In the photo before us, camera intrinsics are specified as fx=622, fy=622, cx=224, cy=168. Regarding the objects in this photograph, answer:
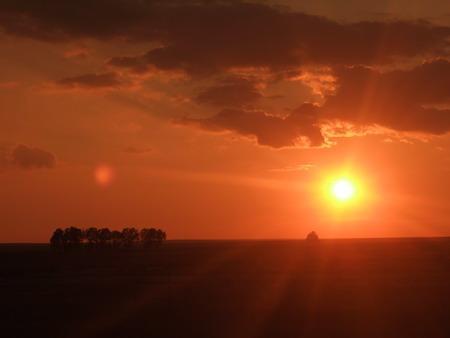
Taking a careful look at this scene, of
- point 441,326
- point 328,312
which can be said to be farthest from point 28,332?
point 441,326

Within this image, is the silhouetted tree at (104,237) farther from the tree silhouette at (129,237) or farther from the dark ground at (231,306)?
the dark ground at (231,306)

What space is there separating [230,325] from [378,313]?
7.70 m

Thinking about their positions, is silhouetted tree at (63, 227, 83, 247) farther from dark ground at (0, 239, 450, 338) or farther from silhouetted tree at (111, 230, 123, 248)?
dark ground at (0, 239, 450, 338)

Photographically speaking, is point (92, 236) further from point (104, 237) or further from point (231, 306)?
point (231, 306)

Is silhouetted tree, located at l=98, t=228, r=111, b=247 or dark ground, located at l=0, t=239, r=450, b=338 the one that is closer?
dark ground, located at l=0, t=239, r=450, b=338

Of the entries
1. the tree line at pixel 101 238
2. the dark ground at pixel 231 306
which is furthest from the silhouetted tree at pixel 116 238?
the dark ground at pixel 231 306

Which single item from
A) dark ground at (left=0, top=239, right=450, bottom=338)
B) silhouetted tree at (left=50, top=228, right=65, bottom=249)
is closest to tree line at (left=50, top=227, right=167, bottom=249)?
silhouetted tree at (left=50, top=228, right=65, bottom=249)

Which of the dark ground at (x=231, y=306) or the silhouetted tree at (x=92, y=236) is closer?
the dark ground at (x=231, y=306)

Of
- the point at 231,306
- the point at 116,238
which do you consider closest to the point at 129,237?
the point at 116,238

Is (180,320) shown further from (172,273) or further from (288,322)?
(172,273)

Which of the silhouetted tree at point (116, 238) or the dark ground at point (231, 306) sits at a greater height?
the silhouetted tree at point (116, 238)

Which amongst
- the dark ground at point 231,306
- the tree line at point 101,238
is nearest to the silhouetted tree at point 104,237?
the tree line at point 101,238

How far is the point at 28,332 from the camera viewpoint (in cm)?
2678

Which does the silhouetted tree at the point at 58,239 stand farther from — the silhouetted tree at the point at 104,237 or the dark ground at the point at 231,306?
the dark ground at the point at 231,306
